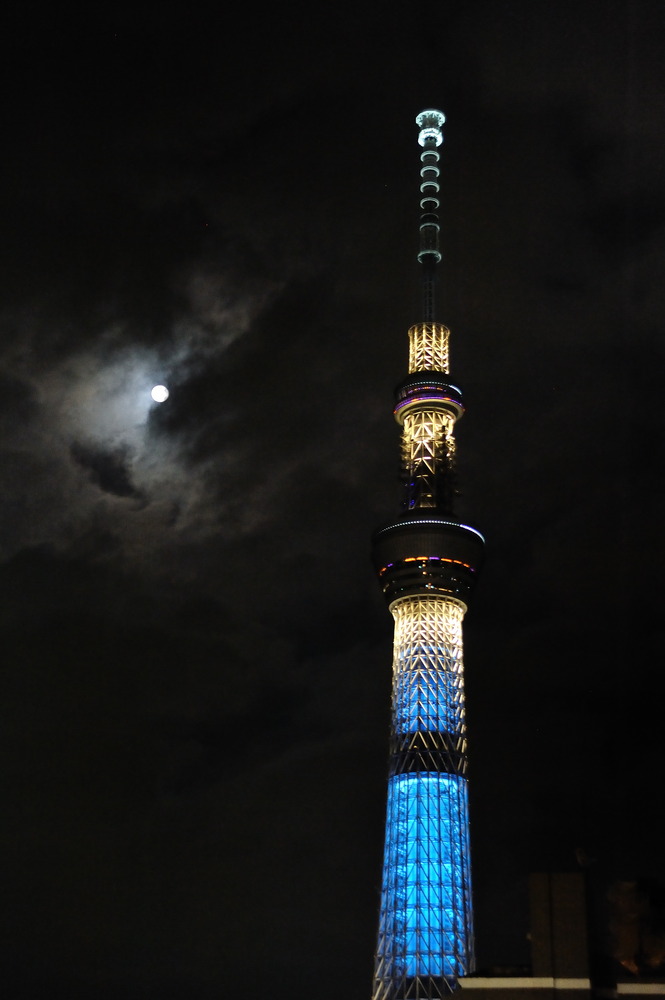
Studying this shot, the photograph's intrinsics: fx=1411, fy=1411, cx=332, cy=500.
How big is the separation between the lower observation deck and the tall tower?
0.35ft

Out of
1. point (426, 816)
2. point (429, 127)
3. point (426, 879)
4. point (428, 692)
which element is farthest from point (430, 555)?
point (429, 127)

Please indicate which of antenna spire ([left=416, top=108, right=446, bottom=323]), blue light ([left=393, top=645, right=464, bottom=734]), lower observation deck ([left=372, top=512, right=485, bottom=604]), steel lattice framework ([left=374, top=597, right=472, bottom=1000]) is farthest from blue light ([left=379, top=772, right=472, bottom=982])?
→ antenna spire ([left=416, top=108, right=446, bottom=323])

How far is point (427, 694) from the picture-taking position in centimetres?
15162

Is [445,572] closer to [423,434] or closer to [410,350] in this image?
[423,434]

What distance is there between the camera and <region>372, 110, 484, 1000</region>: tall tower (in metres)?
140

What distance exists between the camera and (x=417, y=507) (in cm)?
15675

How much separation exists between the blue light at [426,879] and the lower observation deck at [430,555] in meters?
20.1

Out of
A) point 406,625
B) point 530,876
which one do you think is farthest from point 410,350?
point 530,876

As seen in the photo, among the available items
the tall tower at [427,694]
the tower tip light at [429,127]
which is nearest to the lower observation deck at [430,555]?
the tall tower at [427,694]

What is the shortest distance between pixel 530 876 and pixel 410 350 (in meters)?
97.0

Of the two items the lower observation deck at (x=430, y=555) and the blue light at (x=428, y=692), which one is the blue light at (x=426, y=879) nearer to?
the blue light at (x=428, y=692)

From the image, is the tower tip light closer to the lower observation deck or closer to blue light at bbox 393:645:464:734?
the lower observation deck

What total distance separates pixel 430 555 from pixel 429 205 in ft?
154

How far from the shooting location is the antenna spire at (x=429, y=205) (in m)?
172
